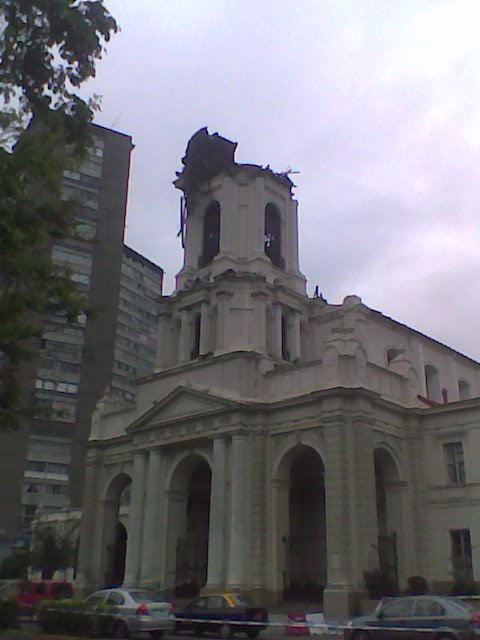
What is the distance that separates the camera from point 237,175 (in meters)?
42.8

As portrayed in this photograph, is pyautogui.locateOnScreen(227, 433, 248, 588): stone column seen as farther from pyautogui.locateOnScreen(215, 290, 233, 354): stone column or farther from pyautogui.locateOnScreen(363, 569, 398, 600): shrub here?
pyautogui.locateOnScreen(215, 290, 233, 354): stone column

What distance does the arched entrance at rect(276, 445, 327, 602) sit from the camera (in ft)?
107

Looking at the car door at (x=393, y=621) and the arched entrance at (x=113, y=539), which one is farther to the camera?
the arched entrance at (x=113, y=539)

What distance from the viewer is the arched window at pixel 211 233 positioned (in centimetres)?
4334

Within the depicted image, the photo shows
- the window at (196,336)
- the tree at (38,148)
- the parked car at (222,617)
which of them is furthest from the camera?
the window at (196,336)

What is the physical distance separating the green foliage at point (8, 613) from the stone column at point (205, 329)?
2455 centimetres

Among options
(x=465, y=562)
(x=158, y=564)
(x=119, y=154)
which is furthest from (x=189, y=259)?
(x=119, y=154)

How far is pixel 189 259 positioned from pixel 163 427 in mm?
11604

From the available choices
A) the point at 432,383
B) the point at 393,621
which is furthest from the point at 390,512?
the point at 393,621

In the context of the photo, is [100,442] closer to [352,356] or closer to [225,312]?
[225,312]

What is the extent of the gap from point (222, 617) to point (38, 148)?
16.0m

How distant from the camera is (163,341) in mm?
42625

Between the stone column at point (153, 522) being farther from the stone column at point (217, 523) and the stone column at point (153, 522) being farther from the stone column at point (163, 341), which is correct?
the stone column at point (163, 341)

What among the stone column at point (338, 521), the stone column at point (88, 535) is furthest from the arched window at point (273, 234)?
the stone column at point (88, 535)
